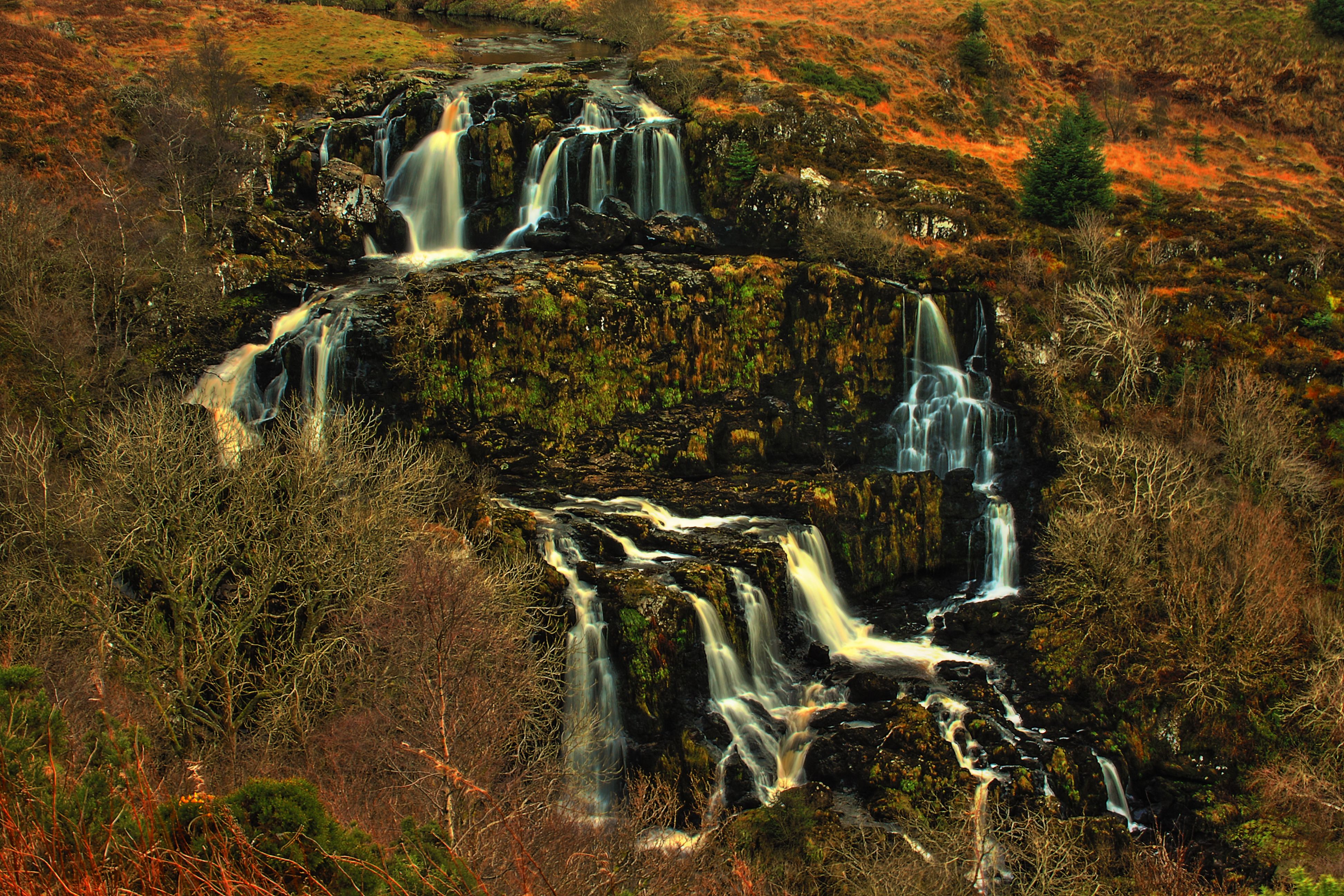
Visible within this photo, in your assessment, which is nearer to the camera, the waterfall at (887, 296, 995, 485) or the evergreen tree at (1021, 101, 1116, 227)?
the waterfall at (887, 296, 995, 485)

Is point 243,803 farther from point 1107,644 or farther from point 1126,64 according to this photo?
point 1126,64

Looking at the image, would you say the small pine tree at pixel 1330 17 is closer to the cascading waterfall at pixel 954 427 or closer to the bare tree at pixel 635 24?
the bare tree at pixel 635 24

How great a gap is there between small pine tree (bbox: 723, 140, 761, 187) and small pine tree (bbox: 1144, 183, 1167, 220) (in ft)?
61.7

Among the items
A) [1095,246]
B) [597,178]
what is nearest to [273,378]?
[597,178]

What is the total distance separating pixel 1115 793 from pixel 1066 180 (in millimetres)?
28809

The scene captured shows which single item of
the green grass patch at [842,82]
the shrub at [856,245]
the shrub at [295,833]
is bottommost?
the shrub at [295,833]

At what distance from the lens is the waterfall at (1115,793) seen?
22141 millimetres

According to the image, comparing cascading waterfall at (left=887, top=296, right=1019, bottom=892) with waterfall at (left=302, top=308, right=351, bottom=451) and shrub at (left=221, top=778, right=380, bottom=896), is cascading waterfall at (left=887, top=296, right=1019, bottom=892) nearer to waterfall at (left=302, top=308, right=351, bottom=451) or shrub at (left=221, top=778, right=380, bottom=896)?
waterfall at (left=302, top=308, right=351, bottom=451)

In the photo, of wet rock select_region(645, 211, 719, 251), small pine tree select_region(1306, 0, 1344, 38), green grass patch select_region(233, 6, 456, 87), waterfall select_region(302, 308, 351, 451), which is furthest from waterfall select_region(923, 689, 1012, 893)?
small pine tree select_region(1306, 0, 1344, 38)

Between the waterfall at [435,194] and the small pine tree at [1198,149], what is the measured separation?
4070 centimetres

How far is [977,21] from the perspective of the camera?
5944cm

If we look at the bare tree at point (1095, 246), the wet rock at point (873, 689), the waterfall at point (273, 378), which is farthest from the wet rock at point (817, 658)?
the bare tree at point (1095, 246)

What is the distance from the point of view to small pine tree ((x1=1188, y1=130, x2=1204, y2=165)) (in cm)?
4922

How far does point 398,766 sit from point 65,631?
8.71 meters
